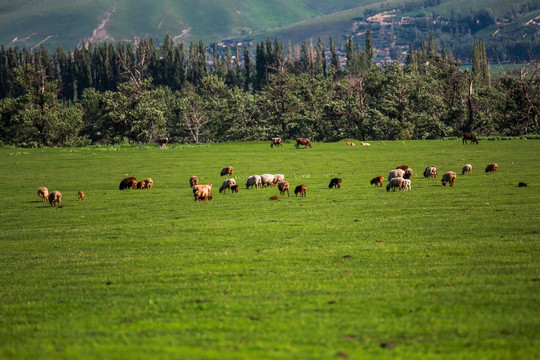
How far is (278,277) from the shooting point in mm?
12852

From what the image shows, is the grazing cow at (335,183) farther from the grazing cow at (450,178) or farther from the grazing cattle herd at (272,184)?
the grazing cow at (450,178)

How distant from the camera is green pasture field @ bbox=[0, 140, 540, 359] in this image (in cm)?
872

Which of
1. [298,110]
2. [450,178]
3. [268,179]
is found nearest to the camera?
[450,178]

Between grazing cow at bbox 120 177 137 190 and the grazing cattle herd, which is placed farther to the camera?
grazing cow at bbox 120 177 137 190

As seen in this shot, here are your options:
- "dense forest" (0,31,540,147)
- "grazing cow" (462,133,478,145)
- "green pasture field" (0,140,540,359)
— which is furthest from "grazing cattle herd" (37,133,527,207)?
"dense forest" (0,31,540,147)

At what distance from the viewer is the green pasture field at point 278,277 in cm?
872

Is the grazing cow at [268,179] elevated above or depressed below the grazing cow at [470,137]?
below

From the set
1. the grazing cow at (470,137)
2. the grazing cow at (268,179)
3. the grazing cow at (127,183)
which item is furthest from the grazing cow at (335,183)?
the grazing cow at (470,137)

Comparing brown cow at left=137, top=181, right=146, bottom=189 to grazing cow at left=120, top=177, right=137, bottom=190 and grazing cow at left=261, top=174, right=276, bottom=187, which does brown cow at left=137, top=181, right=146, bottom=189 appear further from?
grazing cow at left=261, top=174, right=276, bottom=187

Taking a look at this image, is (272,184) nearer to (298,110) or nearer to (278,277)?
(278,277)

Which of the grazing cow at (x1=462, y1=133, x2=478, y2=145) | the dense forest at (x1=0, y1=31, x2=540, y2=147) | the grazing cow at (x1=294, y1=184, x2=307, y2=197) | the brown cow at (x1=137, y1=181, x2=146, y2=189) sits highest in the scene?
the dense forest at (x1=0, y1=31, x2=540, y2=147)

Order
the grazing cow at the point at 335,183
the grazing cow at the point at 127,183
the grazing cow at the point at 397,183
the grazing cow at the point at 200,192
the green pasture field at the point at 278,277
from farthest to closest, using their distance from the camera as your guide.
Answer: the grazing cow at the point at 127,183 < the grazing cow at the point at 335,183 < the grazing cow at the point at 397,183 < the grazing cow at the point at 200,192 < the green pasture field at the point at 278,277

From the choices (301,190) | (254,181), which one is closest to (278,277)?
(301,190)

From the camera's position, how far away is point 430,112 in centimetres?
9150
